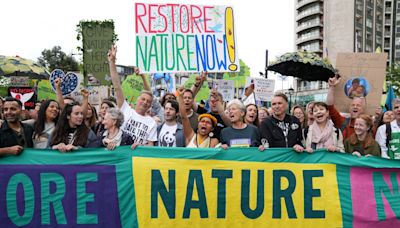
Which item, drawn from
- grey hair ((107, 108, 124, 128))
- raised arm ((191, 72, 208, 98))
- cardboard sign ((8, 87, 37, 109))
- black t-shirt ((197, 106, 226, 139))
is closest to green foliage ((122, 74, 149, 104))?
cardboard sign ((8, 87, 37, 109))

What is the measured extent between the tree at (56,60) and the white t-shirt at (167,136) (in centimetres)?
5026

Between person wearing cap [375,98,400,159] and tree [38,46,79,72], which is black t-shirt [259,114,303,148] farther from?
tree [38,46,79,72]

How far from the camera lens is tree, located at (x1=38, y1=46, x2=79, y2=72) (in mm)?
53656

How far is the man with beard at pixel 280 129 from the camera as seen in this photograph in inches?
186

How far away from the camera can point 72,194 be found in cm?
427

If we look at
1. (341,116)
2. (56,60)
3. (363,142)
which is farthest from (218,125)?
(56,60)

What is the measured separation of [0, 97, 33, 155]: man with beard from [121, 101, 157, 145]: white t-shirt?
1025 mm

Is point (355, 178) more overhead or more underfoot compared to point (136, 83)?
more underfoot

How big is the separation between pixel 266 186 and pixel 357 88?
12.0 ft

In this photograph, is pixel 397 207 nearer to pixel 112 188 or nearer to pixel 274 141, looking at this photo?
pixel 274 141

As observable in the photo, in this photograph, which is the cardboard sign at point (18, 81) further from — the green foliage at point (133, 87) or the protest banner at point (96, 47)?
the protest banner at point (96, 47)

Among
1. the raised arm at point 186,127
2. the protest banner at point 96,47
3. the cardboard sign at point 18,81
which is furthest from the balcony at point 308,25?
the raised arm at point 186,127

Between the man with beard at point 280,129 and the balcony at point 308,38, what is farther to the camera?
the balcony at point 308,38

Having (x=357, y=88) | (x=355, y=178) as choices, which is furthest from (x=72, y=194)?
(x=357, y=88)
